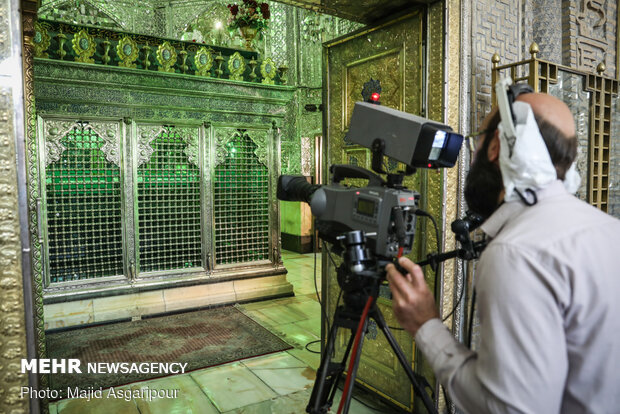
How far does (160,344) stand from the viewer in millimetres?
3588

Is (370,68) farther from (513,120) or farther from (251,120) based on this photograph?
(251,120)

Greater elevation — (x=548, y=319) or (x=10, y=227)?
(x=10, y=227)

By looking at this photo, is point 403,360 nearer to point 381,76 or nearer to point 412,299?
point 412,299

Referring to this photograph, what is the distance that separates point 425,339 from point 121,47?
442cm

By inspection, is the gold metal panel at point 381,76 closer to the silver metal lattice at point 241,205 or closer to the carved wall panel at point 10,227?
the carved wall panel at point 10,227

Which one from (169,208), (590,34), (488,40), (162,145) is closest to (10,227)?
(488,40)

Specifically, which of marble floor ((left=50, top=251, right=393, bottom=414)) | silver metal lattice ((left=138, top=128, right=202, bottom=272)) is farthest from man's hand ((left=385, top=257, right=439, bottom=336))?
silver metal lattice ((left=138, top=128, right=202, bottom=272))

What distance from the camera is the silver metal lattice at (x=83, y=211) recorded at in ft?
13.2

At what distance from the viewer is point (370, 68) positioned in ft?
8.49

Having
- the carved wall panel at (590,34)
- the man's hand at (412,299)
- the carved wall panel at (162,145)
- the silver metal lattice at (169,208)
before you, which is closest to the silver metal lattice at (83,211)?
the carved wall panel at (162,145)

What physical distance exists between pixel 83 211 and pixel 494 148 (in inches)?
164

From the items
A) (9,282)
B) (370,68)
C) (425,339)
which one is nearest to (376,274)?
(425,339)

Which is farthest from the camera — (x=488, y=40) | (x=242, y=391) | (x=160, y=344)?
(x=160, y=344)

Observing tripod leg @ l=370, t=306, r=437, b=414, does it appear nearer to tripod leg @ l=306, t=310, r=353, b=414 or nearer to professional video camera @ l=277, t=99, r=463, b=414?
professional video camera @ l=277, t=99, r=463, b=414
